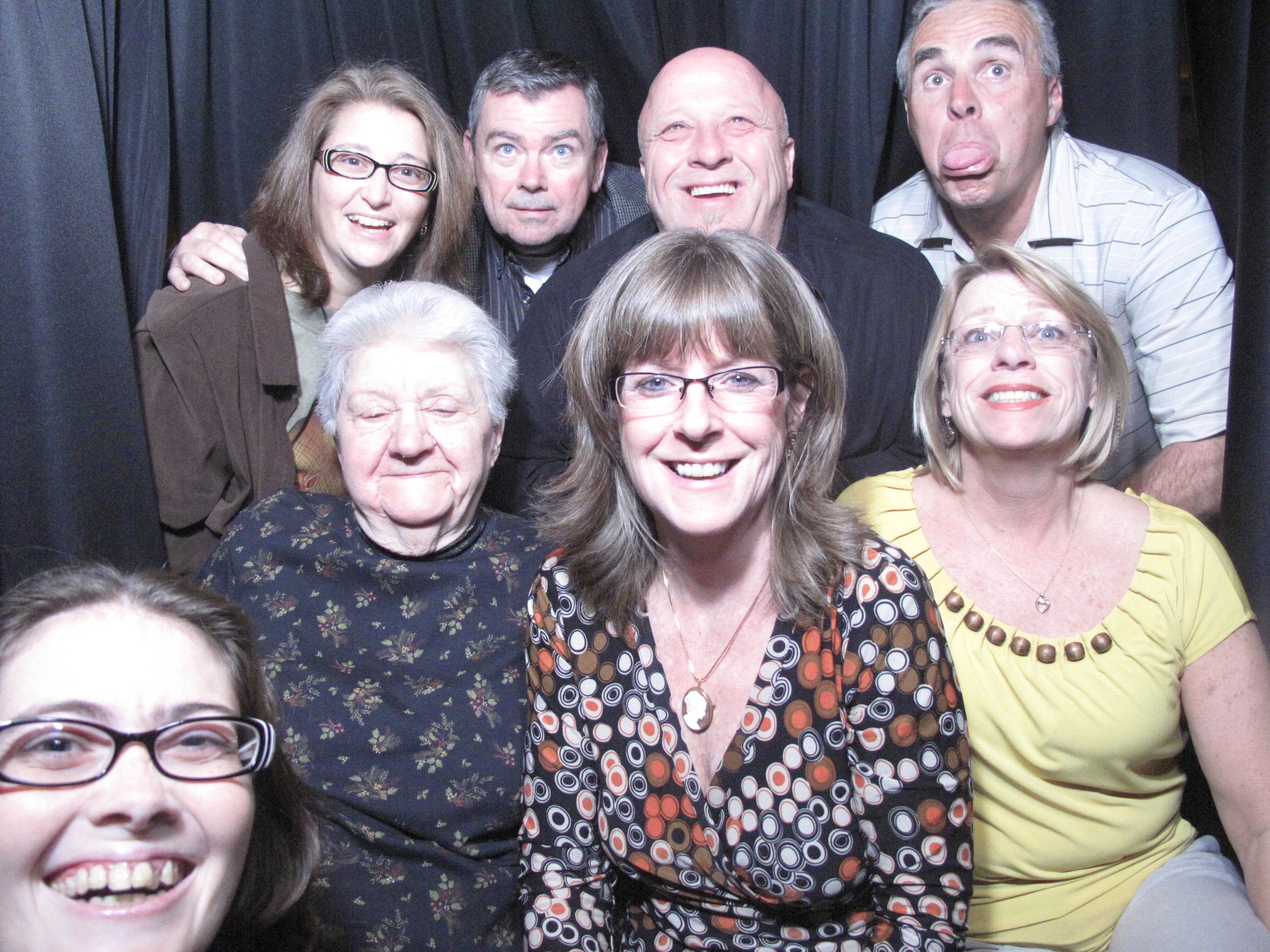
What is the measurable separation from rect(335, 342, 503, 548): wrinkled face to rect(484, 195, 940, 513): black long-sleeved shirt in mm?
452

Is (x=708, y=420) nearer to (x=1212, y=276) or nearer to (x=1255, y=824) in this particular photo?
(x=1255, y=824)

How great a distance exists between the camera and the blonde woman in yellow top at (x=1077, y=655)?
1631 mm

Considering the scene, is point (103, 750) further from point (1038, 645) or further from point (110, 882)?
point (1038, 645)

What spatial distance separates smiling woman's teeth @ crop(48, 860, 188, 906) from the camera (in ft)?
3.19

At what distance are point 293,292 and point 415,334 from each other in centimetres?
62

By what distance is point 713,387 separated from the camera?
153 cm

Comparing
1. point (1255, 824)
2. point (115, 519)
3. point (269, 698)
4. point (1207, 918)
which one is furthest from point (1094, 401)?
point (115, 519)

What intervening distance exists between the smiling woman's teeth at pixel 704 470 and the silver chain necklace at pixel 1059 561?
0.51 meters

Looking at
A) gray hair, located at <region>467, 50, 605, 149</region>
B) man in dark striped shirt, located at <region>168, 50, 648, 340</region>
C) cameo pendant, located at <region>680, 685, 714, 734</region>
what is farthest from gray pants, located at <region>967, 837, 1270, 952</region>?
gray hair, located at <region>467, 50, 605, 149</region>

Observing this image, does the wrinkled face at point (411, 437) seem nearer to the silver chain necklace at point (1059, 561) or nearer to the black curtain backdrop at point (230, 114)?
the black curtain backdrop at point (230, 114)

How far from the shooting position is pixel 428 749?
1.74 meters

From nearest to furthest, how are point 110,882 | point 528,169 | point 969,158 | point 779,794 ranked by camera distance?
point 110,882, point 779,794, point 969,158, point 528,169

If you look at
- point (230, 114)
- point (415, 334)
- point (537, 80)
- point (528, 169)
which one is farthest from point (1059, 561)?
point (230, 114)

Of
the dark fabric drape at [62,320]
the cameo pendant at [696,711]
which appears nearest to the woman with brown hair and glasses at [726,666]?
the cameo pendant at [696,711]
